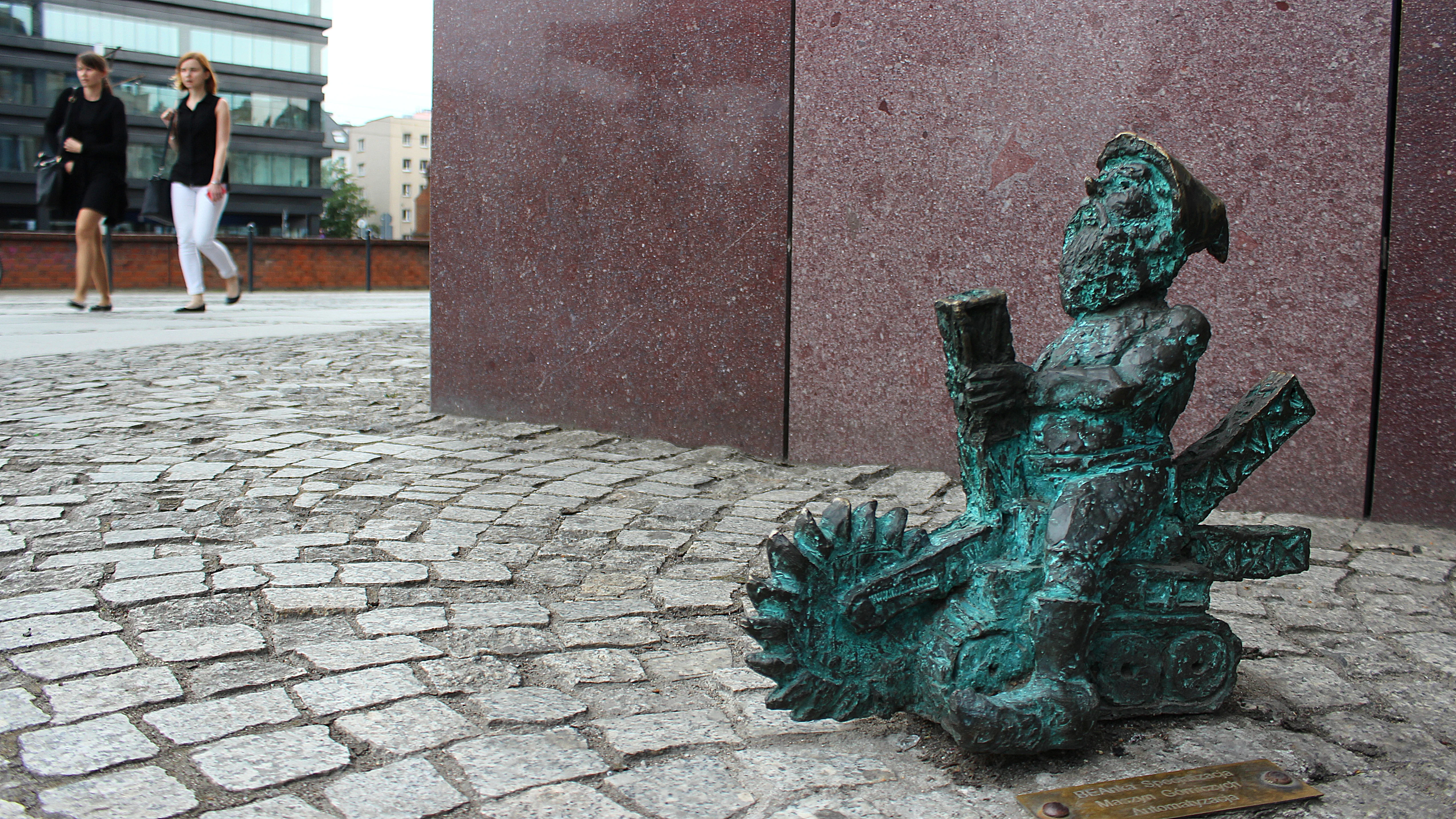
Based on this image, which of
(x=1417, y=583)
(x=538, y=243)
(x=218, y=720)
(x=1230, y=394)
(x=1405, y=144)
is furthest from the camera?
(x=538, y=243)

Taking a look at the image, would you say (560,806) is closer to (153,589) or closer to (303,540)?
(153,589)

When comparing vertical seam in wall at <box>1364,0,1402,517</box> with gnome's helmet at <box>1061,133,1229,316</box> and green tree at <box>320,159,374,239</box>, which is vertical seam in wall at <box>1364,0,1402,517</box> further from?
green tree at <box>320,159,374,239</box>

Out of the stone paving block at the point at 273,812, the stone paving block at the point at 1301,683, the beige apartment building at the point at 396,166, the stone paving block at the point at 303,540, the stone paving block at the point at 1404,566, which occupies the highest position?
the beige apartment building at the point at 396,166

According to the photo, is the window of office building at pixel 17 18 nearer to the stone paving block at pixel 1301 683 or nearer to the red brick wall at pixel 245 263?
the red brick wall at pixel 245 263

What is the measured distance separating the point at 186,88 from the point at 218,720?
9.05 metres

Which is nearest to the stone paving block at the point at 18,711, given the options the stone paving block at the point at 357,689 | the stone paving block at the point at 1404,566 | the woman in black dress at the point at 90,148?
the stone paving block at the point at 357,689

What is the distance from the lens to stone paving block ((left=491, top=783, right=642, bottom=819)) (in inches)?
80.7

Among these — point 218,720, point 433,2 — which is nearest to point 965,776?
point 218,720

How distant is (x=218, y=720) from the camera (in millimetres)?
2428

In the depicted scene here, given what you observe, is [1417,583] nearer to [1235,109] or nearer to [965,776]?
[1235,109]

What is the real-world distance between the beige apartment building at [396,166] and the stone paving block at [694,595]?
104m

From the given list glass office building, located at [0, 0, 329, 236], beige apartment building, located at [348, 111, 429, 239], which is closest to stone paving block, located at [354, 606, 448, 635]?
glass office building, located at [0, 0, 329, 236]

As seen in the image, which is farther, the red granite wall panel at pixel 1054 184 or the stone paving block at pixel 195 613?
the red granite wall panel at pixel 1054 184

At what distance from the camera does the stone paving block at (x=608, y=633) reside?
9.76 ft
